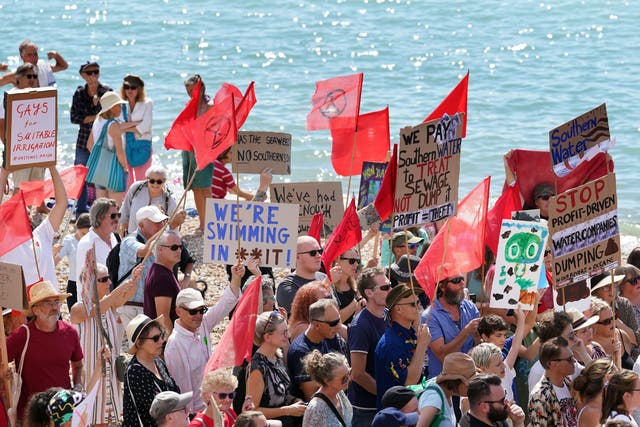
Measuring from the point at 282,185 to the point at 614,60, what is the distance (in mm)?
21673

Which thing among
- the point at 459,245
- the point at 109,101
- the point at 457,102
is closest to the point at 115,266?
the point at 459,245

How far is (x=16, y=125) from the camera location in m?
10.3

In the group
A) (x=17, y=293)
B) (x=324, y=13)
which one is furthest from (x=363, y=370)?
(x=324, y=13)

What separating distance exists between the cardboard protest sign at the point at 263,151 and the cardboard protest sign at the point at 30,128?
8.77 ft

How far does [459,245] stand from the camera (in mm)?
10305

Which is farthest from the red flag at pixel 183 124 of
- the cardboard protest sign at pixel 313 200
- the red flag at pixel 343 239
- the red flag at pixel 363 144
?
the red flag at pixel 343 239

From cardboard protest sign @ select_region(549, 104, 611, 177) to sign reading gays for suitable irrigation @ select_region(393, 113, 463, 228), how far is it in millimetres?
1154

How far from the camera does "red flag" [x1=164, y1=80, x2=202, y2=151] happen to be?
1184 cm

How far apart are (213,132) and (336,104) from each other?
1.77 metres

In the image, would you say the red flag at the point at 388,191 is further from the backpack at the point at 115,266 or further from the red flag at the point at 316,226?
the backpack at the point at 115,266

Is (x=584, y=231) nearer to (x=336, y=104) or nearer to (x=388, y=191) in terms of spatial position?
(x=388, y=191)

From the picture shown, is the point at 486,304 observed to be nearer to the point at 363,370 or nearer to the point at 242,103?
the point at 363,370

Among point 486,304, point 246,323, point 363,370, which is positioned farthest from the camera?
point 486,304

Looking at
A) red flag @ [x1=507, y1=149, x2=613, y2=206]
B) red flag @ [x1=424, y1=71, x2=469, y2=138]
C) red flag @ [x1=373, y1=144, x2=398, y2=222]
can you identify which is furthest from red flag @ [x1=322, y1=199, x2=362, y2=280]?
red flag @ [x1=507, y1=149, x2=613, y2=206]
